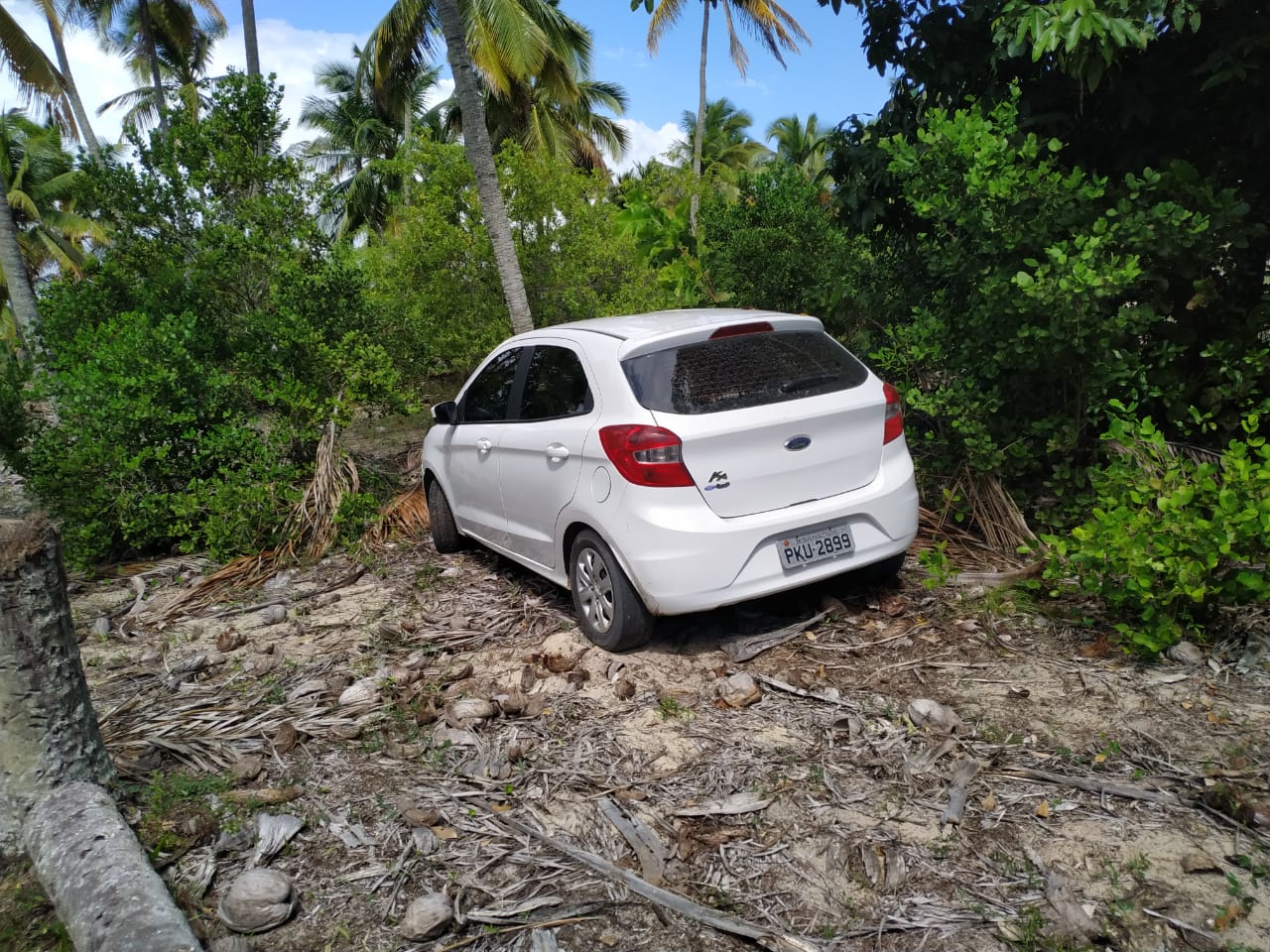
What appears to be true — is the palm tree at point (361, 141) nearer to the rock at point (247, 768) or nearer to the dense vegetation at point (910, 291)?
the dense vegetation at point (910, 291)

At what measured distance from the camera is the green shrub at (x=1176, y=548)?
11.6ft

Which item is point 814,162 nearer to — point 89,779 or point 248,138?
point 248,138

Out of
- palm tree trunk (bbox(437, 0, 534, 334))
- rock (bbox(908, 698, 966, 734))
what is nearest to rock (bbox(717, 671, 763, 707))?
rock (bbox(908, 698, 966, 734))

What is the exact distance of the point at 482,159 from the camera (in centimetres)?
895

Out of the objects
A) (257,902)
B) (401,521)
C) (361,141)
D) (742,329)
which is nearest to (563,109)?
(361,141)

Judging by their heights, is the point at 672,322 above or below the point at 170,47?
below

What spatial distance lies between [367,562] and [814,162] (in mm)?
38161

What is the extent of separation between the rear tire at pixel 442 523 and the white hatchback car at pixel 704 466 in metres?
1.85

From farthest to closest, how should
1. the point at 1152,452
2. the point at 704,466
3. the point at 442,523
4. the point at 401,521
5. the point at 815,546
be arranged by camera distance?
the point at 401,521
the point at 442,523
the point at 1152,452
the point at 815,546
the point at 704,466

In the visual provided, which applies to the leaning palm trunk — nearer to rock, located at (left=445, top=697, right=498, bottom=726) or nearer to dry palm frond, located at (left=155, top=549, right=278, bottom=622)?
rock, located at (left=445, top=697, right=498, bottom=726)

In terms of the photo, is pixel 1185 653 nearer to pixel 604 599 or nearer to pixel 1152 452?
pixel 1152 452

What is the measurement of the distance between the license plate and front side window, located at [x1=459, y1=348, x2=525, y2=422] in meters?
2.04

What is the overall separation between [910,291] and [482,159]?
4802 millimetres

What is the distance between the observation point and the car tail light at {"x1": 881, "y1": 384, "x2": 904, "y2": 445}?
442 cm
